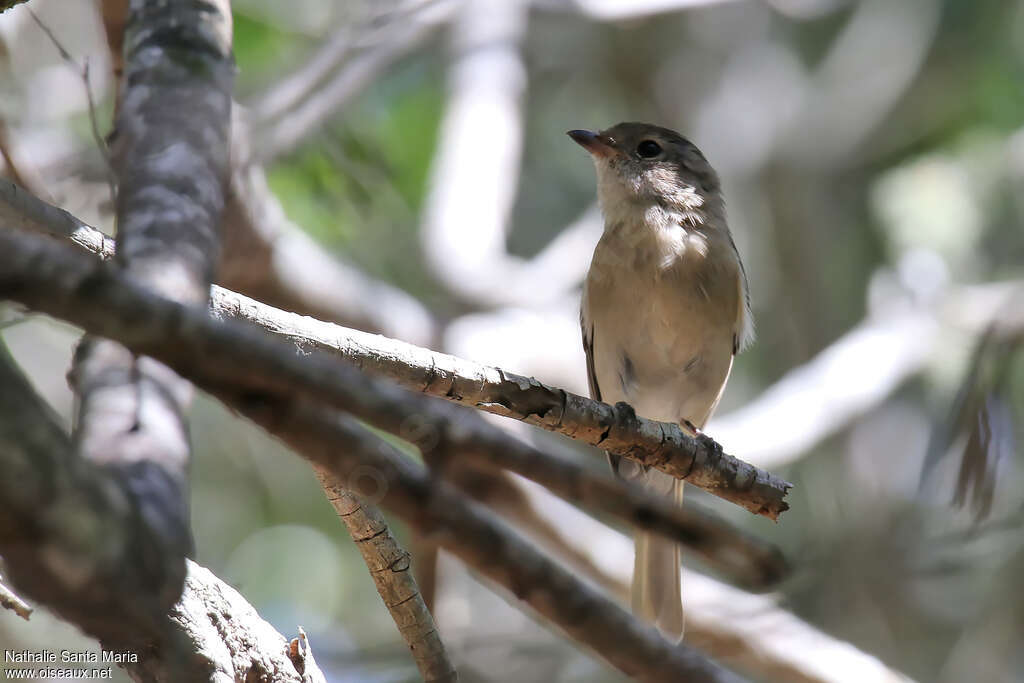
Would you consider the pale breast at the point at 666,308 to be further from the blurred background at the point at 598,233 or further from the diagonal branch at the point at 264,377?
the diagonal branch at the point at 264,377

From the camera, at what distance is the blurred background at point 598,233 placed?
6.12 metres

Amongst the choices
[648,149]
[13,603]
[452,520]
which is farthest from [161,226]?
[648,149]

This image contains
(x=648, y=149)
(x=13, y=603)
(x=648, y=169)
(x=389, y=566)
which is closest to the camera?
(x=13, y=603)

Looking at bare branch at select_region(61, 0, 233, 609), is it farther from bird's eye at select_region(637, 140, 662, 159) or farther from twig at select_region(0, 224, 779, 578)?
bird's eye at select_region(637, 140, 662, 159)

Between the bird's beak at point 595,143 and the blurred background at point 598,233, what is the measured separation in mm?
1159

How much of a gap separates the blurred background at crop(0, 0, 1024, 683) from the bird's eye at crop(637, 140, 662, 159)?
4.61ft

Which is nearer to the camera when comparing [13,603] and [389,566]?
[13,603]

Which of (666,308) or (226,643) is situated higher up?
(666,308)

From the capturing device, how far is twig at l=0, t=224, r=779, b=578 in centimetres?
111

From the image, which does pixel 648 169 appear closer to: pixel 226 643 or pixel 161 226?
pixel 161 226

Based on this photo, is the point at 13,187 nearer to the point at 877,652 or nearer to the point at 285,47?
the point at 285,47

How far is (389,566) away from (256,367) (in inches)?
62.8

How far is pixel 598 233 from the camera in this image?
8.08 metres

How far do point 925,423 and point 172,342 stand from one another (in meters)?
8.36
